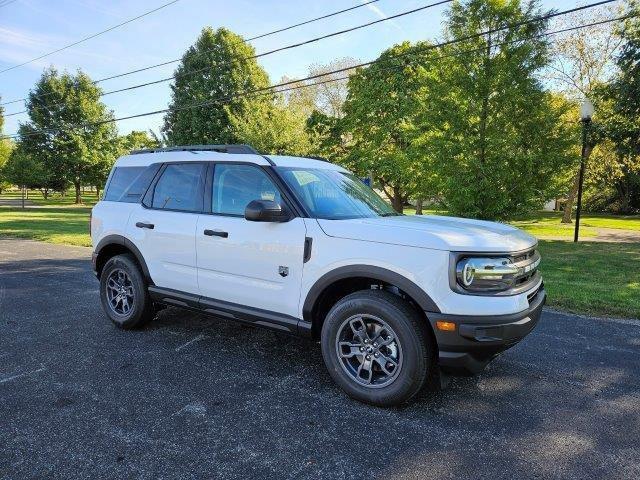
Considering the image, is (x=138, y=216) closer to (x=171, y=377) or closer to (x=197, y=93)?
(x=171, y=377)

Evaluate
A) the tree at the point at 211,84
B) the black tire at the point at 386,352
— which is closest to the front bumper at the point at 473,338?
the black tire at the point at 386,352

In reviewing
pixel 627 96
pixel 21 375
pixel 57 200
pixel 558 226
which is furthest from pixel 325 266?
pixel 57 200

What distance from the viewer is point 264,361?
3990 millimetres

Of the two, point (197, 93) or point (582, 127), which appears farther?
point (197, 93)

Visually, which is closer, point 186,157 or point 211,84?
point 186,157

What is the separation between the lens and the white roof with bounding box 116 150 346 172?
4016mm

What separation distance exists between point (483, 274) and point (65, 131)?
36.6 meters

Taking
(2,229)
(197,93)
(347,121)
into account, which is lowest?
(2,229)

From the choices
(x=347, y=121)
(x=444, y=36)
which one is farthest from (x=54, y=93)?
(x=444, y=36)

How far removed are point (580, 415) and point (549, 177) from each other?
29.8 ft

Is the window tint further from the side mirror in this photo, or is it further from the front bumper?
the front bumper

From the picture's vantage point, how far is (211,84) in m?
29.2

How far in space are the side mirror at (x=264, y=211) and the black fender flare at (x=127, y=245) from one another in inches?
70.9

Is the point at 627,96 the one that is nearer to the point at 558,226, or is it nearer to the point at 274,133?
the point at 558,226
